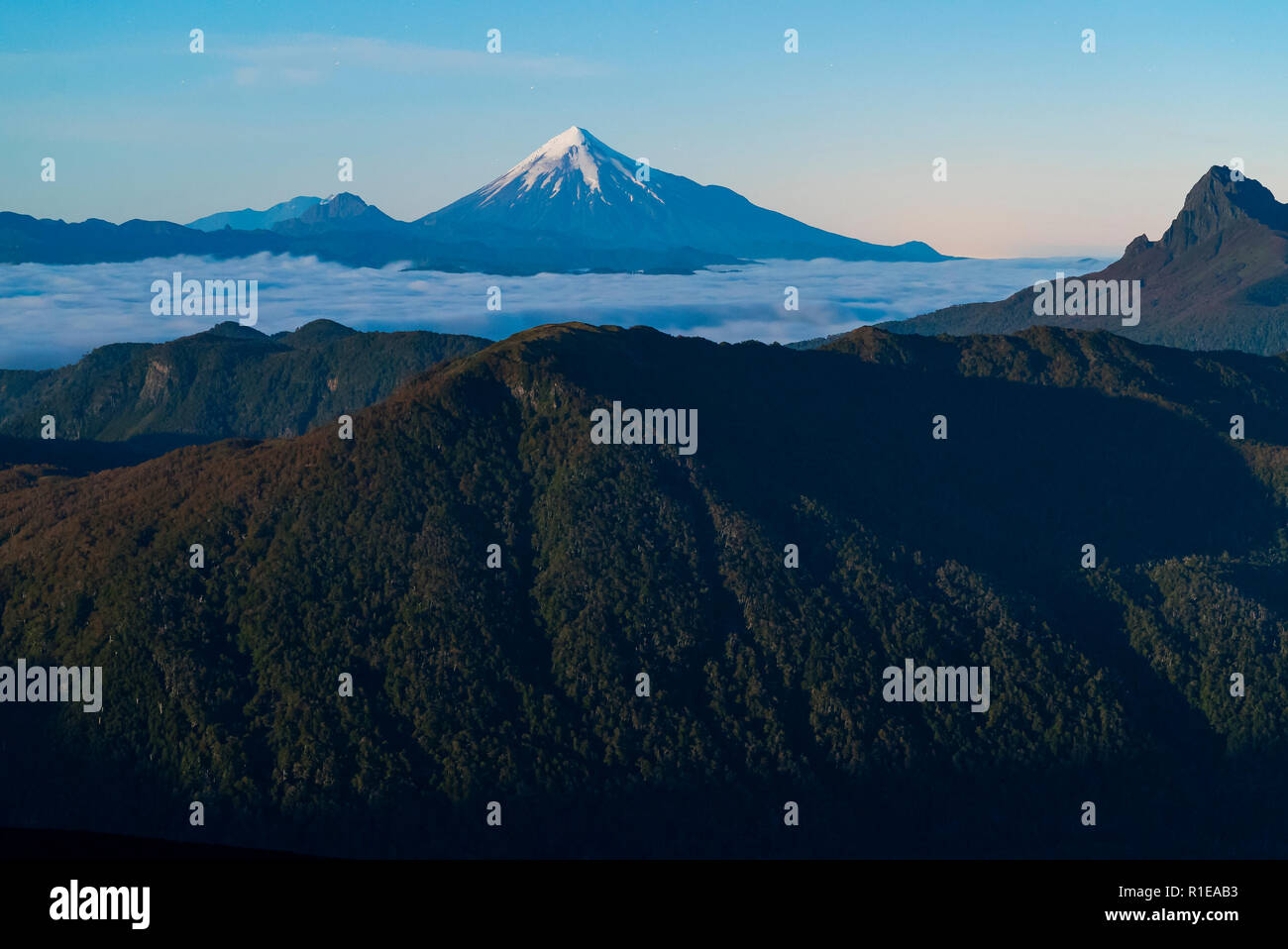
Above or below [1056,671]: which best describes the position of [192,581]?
above

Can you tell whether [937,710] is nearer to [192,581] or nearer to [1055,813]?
[1055,813]

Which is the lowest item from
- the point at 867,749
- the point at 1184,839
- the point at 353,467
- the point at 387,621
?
the point at 1184,839

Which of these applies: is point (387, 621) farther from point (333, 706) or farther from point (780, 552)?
point (780, 552)

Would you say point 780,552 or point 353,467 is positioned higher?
point 353,467

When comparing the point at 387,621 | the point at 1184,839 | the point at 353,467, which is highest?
the point at 353,467

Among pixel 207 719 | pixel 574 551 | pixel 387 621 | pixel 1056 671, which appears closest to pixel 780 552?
pixel 574 551

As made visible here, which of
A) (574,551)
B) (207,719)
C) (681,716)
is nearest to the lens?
(207,719)

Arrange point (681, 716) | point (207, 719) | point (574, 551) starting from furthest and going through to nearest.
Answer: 1. point (574, 551)
2. point (681, 716)
3. point (207, 719)

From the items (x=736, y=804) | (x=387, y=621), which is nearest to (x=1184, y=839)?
(x=736, y=804)

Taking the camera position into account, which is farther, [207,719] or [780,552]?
[780,552]
